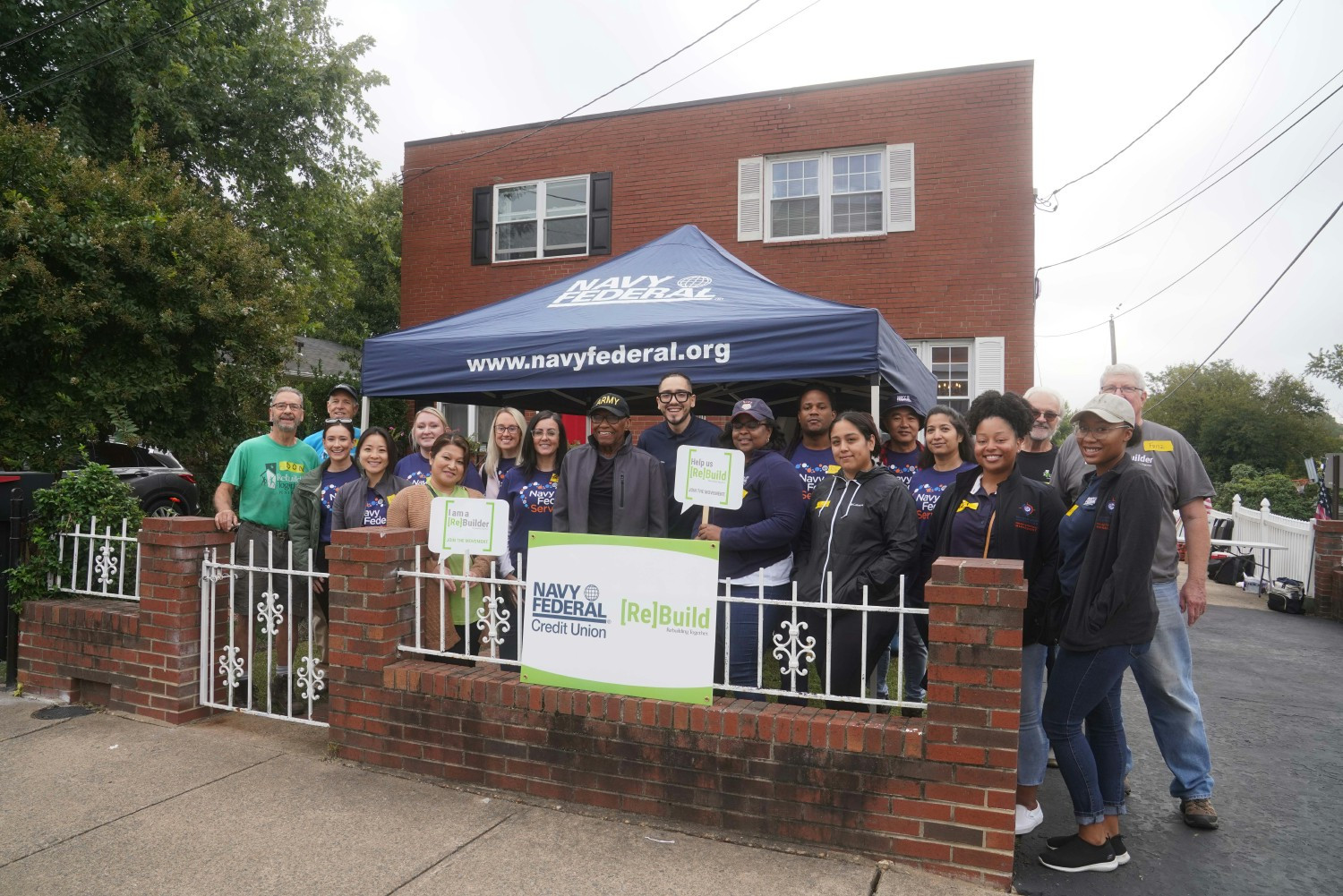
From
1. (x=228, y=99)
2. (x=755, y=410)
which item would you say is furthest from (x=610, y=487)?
(x=228, y=99)

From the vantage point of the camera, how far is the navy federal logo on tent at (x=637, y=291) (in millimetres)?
5621

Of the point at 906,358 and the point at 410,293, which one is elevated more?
the point at 410,293

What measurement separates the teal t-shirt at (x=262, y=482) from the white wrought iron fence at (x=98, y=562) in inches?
25.0

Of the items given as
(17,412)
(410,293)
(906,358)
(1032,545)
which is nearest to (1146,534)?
(1032,545)

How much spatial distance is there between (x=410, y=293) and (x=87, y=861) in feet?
41.2

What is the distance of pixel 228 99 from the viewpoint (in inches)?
650

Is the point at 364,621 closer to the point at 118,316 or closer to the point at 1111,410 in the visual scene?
the point at 1111,410

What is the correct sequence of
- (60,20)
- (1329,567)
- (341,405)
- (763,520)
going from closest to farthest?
(763,520)
(341,405)
(1329,567)
(60,20)

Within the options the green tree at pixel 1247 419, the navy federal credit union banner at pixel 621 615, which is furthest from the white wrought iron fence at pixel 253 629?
the green tree at pixel 1247 419

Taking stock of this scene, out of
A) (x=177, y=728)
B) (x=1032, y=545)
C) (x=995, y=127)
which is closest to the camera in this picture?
(x=1032, y=545)

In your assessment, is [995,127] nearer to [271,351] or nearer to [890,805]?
[271,351]

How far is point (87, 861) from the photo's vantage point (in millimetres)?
3098

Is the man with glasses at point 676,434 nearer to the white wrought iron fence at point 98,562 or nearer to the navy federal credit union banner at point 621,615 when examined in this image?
the navy federal credit union banner at point 621,615

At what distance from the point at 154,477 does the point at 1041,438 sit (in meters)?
11.6
